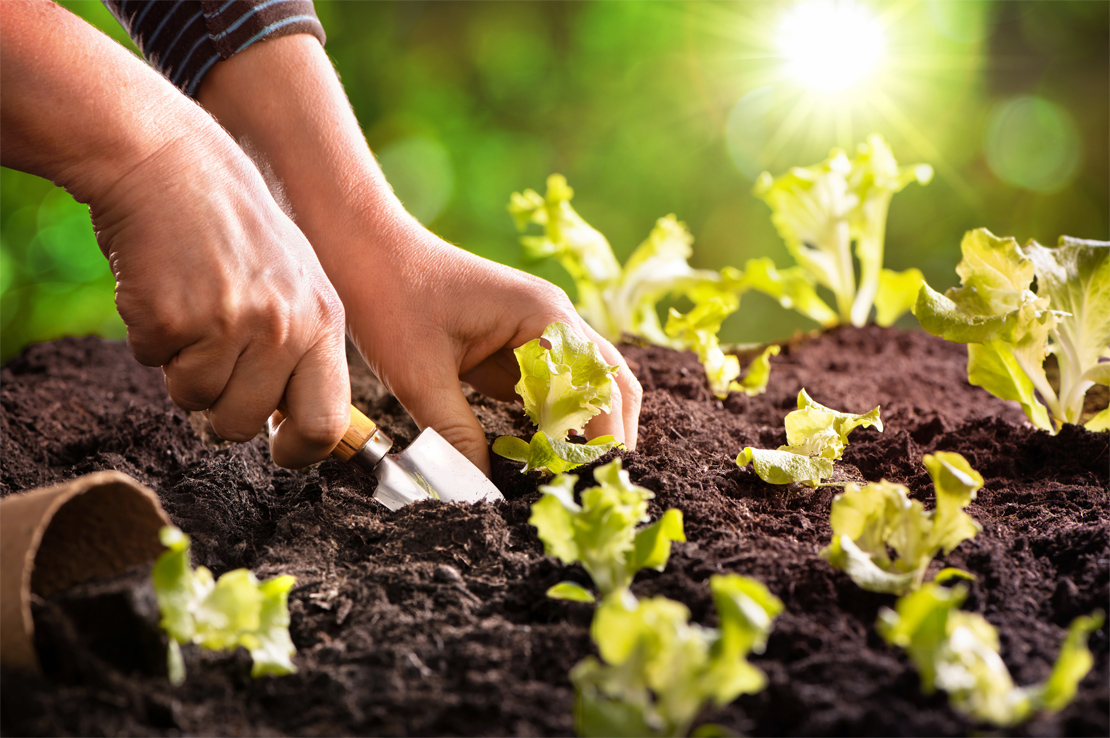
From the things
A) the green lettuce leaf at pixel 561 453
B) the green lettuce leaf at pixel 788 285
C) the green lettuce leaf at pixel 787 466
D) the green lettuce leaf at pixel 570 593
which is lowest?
the green lettuce leaf at pixel 570 593

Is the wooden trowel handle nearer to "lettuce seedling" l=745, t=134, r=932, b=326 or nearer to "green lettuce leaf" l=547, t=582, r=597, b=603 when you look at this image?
"green lettuce leaf" l=547, t=582, r=597, b=603

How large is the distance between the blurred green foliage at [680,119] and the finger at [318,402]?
165 cm

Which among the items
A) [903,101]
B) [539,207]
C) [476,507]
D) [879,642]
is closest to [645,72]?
[903,101]

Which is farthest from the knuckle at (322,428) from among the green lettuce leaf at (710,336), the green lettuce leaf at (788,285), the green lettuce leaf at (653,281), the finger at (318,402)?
the green lettuce leaf at (788,285)

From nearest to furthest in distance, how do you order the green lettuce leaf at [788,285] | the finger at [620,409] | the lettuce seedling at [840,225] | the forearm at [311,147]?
the finger at [620,409] < the forearm at [311,147] < the lettuce seedling at [840,225] < the green lettuce leaf at [788,285]

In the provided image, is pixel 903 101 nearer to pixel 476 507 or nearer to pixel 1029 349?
pixel 1029 349

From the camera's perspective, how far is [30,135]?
25.4 inches

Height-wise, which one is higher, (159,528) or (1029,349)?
(1029,349)

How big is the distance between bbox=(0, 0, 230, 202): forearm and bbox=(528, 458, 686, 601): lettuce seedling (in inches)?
18.6

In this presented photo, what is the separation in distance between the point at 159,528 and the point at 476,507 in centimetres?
27

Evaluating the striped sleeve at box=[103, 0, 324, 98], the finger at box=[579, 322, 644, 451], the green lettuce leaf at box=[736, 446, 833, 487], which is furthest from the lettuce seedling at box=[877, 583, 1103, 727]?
the striped sleeve at box=[103, 0, 324, 98]

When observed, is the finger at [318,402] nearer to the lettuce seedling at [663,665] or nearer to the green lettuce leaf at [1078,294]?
the lettuce seedling at [663,665]

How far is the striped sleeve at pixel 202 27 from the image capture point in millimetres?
981

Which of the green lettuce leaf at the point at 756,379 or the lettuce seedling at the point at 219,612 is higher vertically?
the green lettuce leaf at the point at 756,379
